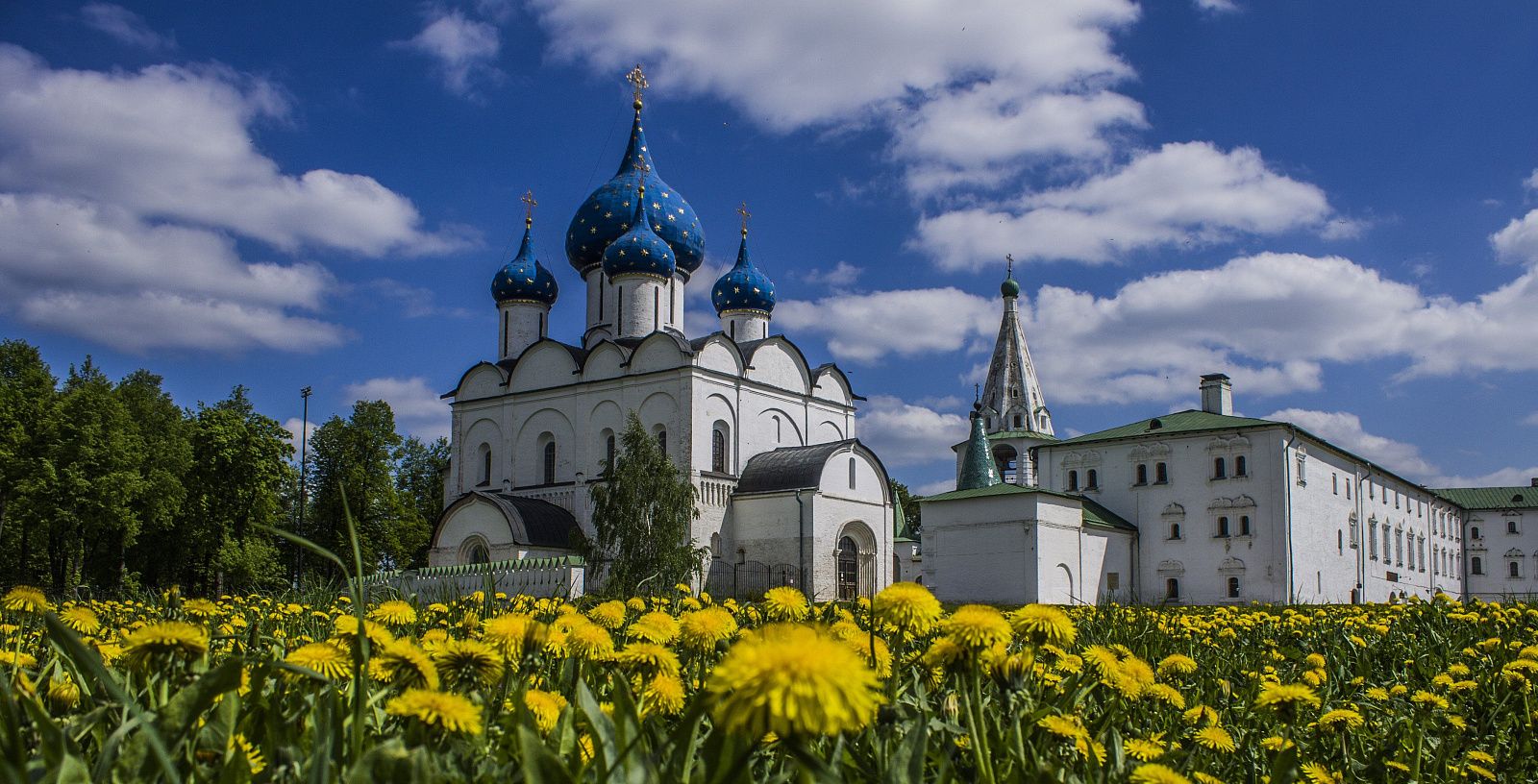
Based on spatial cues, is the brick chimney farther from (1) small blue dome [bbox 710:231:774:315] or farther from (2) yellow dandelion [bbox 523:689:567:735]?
(2) yellow dandelion [bbox 523:689:567:735]

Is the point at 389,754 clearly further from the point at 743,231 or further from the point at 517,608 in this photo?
the point at 743,231

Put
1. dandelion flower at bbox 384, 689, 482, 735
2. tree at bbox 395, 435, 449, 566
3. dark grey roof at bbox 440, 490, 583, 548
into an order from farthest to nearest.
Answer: tree at bbox 395, 435, 449, 566 < dark grey roof at bbox 440, 490, 583, 548 < dandelion flower at bbox 384, 689, 482, 735

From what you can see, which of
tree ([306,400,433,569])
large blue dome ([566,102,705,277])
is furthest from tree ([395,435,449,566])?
large blue dome ([566,102,705,277])

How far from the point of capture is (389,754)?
1.24 metres

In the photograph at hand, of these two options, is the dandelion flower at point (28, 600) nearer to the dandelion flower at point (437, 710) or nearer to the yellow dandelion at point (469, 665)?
the yellow dandelion at point (469, 665)

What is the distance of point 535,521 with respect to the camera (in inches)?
1231

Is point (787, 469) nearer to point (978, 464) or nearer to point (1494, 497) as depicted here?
point (978, 464)

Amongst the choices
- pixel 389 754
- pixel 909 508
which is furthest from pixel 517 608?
pixel 909 508

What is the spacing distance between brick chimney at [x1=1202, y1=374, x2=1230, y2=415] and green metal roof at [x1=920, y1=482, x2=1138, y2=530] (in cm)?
612

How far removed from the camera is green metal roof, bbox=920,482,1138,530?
112 feet

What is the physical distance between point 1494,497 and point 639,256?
175ft

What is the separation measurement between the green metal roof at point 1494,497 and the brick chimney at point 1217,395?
23318mm

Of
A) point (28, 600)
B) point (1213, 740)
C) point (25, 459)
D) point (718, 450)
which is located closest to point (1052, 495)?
point (718, 450)

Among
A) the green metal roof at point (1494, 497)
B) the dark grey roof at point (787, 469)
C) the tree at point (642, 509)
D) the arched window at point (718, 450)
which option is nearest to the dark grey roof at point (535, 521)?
the tree at point (642, 509)
